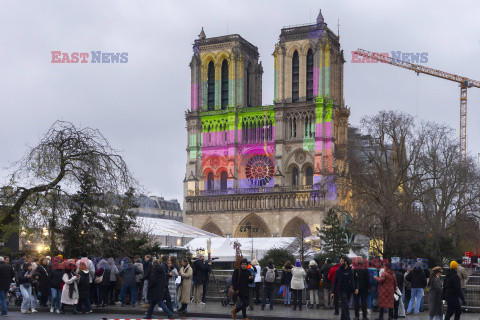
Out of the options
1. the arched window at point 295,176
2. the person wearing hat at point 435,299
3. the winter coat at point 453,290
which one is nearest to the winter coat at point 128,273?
the person wearing hat at point 435,299

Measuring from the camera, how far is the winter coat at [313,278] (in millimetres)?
20969

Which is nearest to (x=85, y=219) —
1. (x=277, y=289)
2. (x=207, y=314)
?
(x=207, y=314)

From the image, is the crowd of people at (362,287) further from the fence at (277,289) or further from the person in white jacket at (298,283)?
the fence at (277,289)

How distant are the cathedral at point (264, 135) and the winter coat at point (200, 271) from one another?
159ft

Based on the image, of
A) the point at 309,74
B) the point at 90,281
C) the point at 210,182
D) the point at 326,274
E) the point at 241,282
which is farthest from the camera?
the point at 210,182

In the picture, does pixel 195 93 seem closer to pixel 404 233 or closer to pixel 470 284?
pixel 404 233

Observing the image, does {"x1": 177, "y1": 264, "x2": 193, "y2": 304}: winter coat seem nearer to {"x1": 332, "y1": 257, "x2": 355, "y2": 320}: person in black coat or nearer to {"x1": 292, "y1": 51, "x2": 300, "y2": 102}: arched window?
{"x1": 332, "y1": 257, "x2": 355, "y2": 320}: person in black coat

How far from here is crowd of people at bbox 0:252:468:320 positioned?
680 inches

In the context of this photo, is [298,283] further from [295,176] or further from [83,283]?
[295,176]

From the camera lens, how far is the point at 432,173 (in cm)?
4425

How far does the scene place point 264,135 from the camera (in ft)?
246

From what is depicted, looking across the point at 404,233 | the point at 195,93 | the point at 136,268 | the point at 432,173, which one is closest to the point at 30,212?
the point at 136,268

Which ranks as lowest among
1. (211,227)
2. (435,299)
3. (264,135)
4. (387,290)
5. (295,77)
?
(211,227)

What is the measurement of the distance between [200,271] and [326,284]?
149 inches
